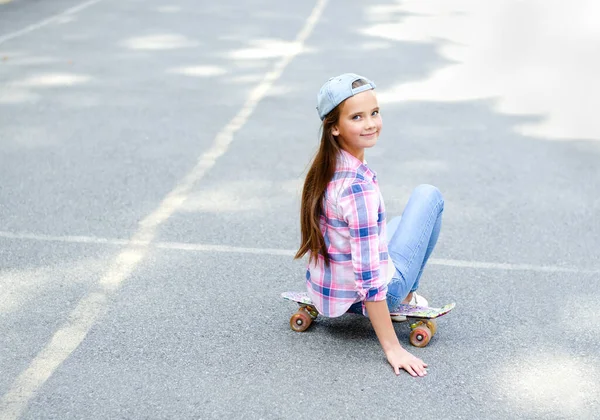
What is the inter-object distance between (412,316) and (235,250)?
130 cm

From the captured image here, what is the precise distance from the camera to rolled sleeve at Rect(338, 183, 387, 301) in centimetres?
343

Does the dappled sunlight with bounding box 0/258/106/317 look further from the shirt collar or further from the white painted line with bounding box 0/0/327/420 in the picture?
the shirt collar

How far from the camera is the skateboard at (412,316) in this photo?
3758mm

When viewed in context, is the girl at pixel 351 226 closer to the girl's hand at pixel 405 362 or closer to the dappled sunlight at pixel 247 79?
the girl's hand at pixel 405 362

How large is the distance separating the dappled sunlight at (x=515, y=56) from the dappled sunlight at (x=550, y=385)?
3737 millimetres

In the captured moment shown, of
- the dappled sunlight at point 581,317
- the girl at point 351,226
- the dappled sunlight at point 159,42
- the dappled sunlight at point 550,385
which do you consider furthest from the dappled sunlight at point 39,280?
the dappled sunlight at point 159,42

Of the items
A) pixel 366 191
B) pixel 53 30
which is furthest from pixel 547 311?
pixel 53 30

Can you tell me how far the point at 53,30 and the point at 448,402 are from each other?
9009 mm

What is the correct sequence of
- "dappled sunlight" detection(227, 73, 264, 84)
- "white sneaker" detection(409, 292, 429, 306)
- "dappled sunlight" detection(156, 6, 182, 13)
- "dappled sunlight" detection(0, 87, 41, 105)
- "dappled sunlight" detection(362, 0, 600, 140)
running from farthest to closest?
"dappled sunlight" detection(156, 6, 182, 13)
"dappled sunlight" detection(227, 73, 264, 84)
"dappled sunlight" detection(362, 0, 600, 140)
"dappled sunlight" detection(0, 87, 41, 105)
"white sneaker" detection(409, 292, 429, 306)

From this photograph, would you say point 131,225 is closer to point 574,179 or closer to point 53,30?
point 574,179

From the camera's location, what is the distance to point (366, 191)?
3.45m

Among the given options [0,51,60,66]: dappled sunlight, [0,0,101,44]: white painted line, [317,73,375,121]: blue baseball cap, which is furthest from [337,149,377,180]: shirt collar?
[0,0,101,44]: white painted line

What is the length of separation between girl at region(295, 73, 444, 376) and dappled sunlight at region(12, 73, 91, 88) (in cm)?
523

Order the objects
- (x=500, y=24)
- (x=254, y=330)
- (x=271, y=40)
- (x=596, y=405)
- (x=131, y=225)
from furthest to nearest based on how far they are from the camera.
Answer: (x=500, y=24), (x=271, y=40), (x=131, y=225), (x=254, y=330), (x=596, y=405)
